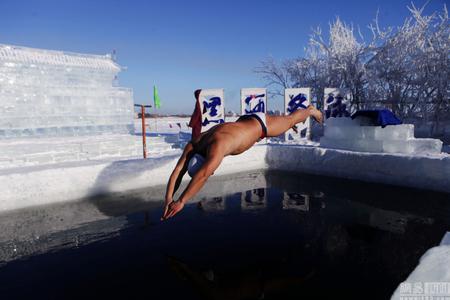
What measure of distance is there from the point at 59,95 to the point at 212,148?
78.4 ft

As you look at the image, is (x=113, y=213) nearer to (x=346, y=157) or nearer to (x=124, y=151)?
(x=346, y=157)

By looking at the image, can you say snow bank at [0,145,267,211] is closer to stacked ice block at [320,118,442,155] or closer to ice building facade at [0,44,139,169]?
stacked ice block at [320,118,442,155]

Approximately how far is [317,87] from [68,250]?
2326cm

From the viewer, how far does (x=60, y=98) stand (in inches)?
898

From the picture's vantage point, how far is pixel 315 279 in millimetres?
3086

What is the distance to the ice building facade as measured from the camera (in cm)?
2077

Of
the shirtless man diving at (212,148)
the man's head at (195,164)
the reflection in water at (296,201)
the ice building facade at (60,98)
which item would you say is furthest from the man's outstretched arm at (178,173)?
the ice building facade at (60,98)

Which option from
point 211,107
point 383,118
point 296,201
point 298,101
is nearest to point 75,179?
point 296,201

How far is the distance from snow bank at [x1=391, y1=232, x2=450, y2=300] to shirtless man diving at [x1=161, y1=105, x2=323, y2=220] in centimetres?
202

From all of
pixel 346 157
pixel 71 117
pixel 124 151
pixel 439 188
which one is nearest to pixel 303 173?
pixel 346 157

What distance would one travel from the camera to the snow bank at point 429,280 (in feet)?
7.60

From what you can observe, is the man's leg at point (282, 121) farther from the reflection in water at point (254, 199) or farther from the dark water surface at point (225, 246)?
the reflection in water at point (254, 199)

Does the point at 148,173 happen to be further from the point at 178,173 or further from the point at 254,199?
the point at 178,173

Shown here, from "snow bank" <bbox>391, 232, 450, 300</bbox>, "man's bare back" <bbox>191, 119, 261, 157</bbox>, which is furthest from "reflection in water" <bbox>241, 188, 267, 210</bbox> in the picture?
"snow bank" <bbox>391, 232, 450, 300</bbox>
